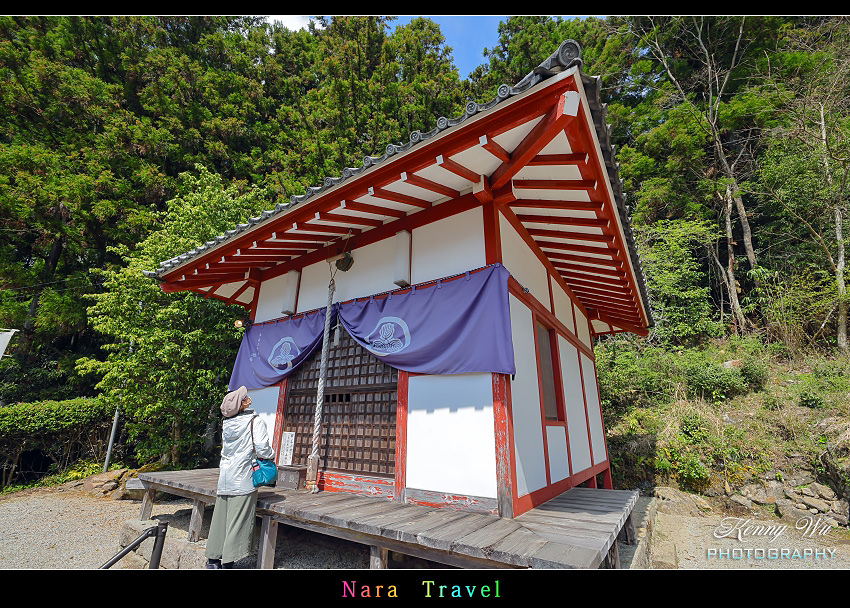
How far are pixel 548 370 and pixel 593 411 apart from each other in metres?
3.05

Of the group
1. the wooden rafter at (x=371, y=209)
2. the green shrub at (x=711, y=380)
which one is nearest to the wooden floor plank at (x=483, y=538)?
the wooden rafter at (x=371, y=209)

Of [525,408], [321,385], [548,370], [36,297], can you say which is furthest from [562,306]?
[36,297]

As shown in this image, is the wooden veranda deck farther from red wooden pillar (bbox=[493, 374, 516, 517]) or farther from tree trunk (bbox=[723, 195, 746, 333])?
tree trunk (bbox=[723, 195, 746, 333])

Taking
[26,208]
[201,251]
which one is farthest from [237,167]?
[201,251]

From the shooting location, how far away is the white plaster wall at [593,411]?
749 cm

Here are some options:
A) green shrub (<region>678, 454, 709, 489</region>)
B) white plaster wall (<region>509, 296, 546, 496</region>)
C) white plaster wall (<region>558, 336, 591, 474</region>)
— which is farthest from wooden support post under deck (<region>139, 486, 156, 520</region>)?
green shrub (<region>678, 454, 709, 489</region>)

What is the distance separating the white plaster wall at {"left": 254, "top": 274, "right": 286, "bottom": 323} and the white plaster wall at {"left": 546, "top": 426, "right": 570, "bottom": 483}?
187 inches

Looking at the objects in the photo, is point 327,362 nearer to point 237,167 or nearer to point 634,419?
point 634,419

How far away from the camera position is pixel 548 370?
5742 mm

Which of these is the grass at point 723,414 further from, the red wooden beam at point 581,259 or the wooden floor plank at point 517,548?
the wooden floor plank at point 517,548

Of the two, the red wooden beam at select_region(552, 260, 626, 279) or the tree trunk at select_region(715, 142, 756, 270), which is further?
the tree trunk at select_region(715, 142, 756, 270)

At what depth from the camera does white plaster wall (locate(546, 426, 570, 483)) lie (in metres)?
4.84
